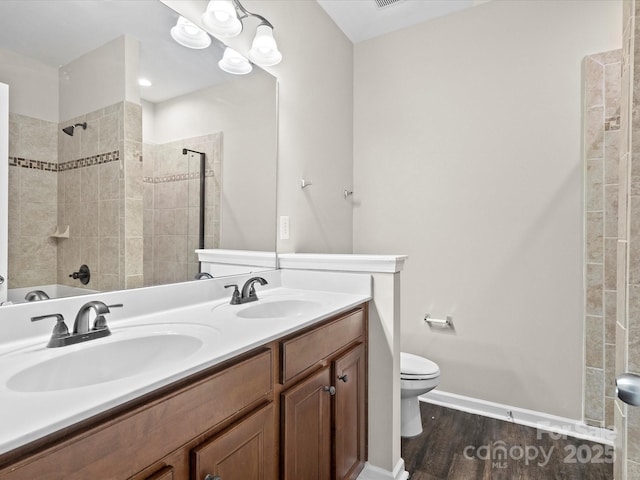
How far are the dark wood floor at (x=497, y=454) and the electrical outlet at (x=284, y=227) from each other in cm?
134

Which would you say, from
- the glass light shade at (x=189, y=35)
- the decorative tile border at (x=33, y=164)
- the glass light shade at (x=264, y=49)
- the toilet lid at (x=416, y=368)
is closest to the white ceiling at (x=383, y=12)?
the glass light shade at (x=264, y=49)

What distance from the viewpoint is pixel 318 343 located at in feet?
4.27

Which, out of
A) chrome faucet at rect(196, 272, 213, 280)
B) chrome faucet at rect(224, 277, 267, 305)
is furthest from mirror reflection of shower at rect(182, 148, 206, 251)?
chrome faucet at rect(224, 277, 267, 305)

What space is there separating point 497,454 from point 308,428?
1272 mm

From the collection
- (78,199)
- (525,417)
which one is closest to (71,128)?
(78,199)

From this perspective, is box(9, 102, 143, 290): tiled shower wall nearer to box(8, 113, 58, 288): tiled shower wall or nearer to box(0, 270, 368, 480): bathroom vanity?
box(8, 113, 58, 288): tiled shower wall

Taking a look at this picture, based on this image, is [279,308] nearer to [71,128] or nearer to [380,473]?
[380,473]

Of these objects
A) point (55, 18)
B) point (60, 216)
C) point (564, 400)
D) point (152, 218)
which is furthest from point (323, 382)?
point (564, 400)

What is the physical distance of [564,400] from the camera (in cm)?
212

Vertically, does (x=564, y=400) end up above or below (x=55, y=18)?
below

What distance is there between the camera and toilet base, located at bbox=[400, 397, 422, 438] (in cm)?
207

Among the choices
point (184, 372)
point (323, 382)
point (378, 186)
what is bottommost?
point (323, 382)

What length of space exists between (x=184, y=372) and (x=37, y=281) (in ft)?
2.14

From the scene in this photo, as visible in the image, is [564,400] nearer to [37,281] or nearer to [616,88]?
[616,88]
